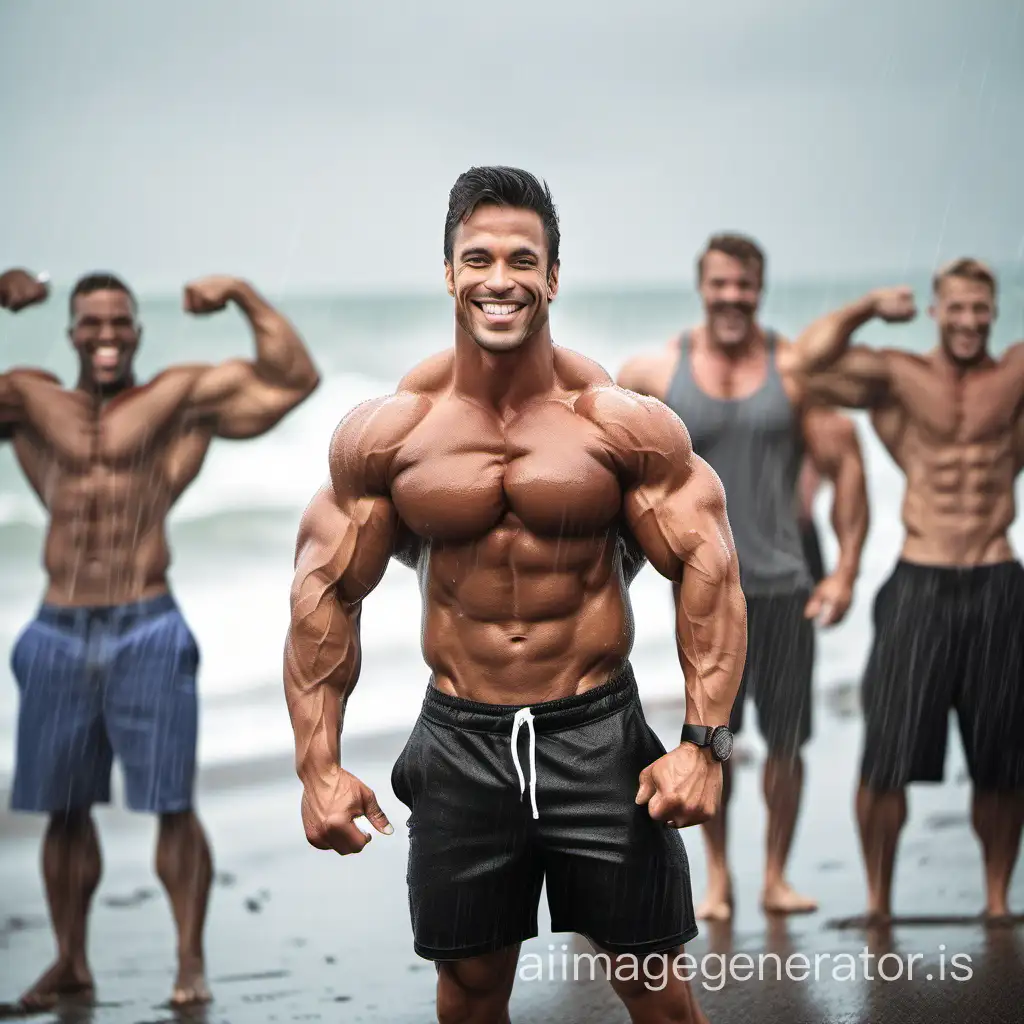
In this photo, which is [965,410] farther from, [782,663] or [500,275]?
[500,275]

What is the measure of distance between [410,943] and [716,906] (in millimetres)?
1019

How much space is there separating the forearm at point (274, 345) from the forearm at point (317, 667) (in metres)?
1.94

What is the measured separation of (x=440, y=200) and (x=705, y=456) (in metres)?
13.8

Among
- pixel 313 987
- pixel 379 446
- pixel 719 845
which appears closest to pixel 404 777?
pixel 379 446

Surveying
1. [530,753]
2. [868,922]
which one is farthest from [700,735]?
[868,922]

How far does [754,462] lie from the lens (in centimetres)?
590

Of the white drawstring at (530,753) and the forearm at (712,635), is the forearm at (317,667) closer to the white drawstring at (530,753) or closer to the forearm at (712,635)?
the white drawstring at (530,753)

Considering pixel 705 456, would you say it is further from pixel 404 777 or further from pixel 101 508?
pixel 404 777

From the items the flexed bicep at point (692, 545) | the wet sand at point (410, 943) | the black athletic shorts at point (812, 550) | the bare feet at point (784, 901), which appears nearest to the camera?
the flexed bicep at point (692, 545)

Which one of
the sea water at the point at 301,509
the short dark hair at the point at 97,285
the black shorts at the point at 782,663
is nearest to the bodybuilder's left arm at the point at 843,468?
the black shorts at the point at 782,663

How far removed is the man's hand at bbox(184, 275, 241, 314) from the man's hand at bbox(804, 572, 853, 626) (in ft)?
7.13

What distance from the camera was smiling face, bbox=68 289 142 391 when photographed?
213 inches

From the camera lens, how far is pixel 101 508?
5.41 m

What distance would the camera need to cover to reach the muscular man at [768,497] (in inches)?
232
